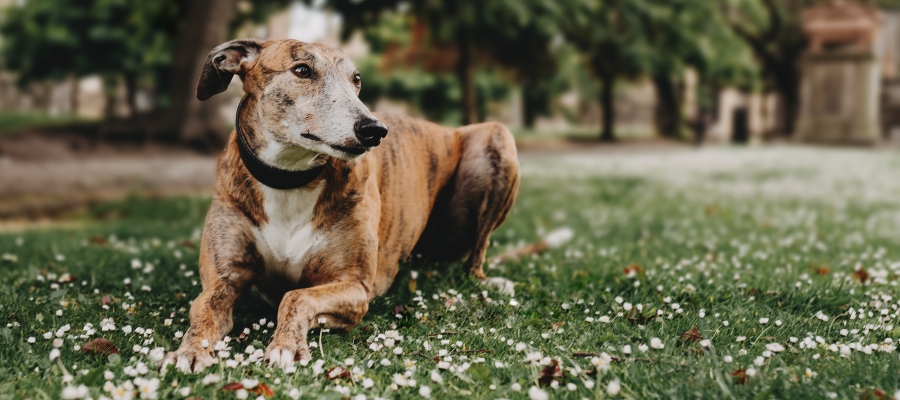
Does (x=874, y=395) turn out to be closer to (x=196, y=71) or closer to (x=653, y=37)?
(x=196, y=71)

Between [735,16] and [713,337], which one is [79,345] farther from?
[735,16]

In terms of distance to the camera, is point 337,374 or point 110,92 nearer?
point 337,374

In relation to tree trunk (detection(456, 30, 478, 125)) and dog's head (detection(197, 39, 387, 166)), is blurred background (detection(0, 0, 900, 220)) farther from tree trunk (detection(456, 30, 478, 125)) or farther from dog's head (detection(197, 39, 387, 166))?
dog's head (detection(197, 39, 387, 166))

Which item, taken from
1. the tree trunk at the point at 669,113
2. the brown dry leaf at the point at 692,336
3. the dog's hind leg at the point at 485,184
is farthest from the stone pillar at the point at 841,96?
the brown dry leaf at the point at 692,336

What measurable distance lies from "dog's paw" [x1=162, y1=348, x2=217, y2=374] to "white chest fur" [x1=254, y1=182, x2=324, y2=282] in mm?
648

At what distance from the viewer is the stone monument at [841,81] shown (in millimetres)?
26844

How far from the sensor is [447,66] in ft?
85.3

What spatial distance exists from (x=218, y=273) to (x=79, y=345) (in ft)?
2.17

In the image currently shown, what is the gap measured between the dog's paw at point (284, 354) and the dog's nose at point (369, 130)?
3.03ft

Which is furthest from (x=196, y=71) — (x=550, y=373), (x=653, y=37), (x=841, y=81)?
(x=841, y=81)

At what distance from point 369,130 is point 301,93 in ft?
1.47

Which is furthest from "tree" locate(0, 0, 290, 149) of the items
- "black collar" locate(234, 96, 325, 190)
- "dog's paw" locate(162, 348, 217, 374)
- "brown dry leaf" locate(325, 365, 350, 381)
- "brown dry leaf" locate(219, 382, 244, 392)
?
"brown dry leaf" locate(219, 382, 244, 392)

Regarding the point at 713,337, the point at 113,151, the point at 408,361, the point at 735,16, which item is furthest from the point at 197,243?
the point at 735,16

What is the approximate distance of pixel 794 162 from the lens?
18.3 metres
